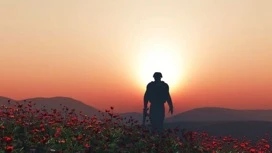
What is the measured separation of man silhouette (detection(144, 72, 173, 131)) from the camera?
697 inches

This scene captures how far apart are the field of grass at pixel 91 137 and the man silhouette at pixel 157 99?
3028 millimetres

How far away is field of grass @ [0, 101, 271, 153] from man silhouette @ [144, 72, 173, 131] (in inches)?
119

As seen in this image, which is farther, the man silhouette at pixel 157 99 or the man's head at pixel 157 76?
the man silhouette at pixel 157 99

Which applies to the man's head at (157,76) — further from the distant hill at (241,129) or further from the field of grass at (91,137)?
the distant hill at (241,129)

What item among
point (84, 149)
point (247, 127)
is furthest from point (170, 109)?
point (247, 127)

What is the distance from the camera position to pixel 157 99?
1802 cm

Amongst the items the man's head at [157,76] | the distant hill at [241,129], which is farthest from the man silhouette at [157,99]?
the distant hill at [241,129]

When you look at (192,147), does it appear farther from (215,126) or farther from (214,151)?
(215,126)

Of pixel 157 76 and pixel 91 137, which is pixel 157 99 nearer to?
pixel 157 76

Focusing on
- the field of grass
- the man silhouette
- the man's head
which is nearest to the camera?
the field of grass

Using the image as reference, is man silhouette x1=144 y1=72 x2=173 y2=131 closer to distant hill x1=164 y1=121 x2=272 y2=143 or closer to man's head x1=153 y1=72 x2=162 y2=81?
man's head x1=153 y1=72 x2=162 y2=81

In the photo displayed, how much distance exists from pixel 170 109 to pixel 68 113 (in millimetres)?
4781

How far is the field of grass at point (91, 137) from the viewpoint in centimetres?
1134

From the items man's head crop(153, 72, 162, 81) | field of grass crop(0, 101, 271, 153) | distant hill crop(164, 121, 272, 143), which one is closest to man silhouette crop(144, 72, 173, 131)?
man's head crop(153, 72, 162, 81)
